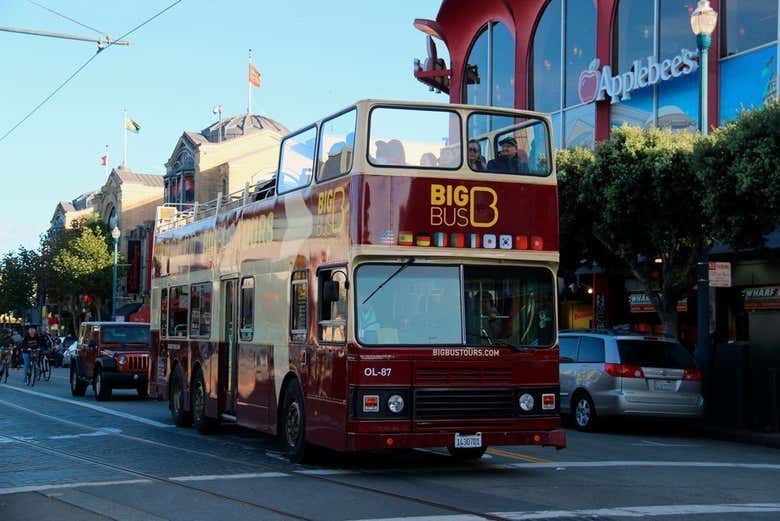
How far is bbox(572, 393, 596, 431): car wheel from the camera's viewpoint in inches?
750

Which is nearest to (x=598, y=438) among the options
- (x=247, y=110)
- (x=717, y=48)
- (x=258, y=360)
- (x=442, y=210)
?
(x=258, y=360)

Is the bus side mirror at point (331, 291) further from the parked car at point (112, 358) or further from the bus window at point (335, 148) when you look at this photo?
the parked car at point (112, 358)

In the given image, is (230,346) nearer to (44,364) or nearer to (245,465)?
(245,465)

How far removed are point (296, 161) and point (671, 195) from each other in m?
9.91

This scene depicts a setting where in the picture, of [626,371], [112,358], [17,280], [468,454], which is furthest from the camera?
[17,280]

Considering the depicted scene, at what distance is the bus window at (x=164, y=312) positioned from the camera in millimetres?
19705

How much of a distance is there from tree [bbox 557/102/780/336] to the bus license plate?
881 centimetres

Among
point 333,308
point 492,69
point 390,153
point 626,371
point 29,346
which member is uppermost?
point 492,69

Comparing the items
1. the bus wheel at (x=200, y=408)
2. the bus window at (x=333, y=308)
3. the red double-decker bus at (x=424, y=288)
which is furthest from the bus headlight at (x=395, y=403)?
the bus wheel at (x=200, y=408)

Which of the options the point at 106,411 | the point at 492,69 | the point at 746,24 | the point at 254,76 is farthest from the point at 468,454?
the point at 254,76

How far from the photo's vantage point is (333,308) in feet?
38.8

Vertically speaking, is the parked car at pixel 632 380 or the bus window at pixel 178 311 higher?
the bus window at pixel 178 311

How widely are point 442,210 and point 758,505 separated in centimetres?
436

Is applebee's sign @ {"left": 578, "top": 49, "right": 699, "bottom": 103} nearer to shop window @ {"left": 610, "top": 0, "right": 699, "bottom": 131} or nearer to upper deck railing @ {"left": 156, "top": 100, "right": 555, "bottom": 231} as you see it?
shop window @ {"left": 610, "top": 0, "right": 699, "bottom": 131}
